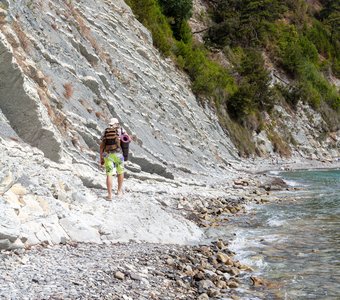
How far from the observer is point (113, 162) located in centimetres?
1041

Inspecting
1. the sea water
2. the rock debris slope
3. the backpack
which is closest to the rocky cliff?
the rock debris slope

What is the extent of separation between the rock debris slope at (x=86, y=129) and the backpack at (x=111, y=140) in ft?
3.15

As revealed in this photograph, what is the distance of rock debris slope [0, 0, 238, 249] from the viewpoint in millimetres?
7926

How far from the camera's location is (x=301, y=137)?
153 feet

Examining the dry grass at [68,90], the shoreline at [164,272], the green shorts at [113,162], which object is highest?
the dry grass at [68,90]

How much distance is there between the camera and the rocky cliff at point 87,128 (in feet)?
26.2

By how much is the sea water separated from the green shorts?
307 centimetres

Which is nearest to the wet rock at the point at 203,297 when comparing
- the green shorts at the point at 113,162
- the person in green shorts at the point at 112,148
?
the green shorts at the point at 113,162

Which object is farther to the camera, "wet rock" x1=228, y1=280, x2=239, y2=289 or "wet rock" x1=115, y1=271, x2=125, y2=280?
"wet rock" x1=228, y1=280, x2=239, y2=289

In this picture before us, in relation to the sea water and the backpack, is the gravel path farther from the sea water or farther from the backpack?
the backpack

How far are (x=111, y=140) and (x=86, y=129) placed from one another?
353cm

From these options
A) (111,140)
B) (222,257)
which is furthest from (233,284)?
(111,140)

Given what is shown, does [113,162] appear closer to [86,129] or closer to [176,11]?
[86,129]

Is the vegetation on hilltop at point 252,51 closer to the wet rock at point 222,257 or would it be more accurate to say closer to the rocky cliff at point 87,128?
the rocky cliff at point 87,128
